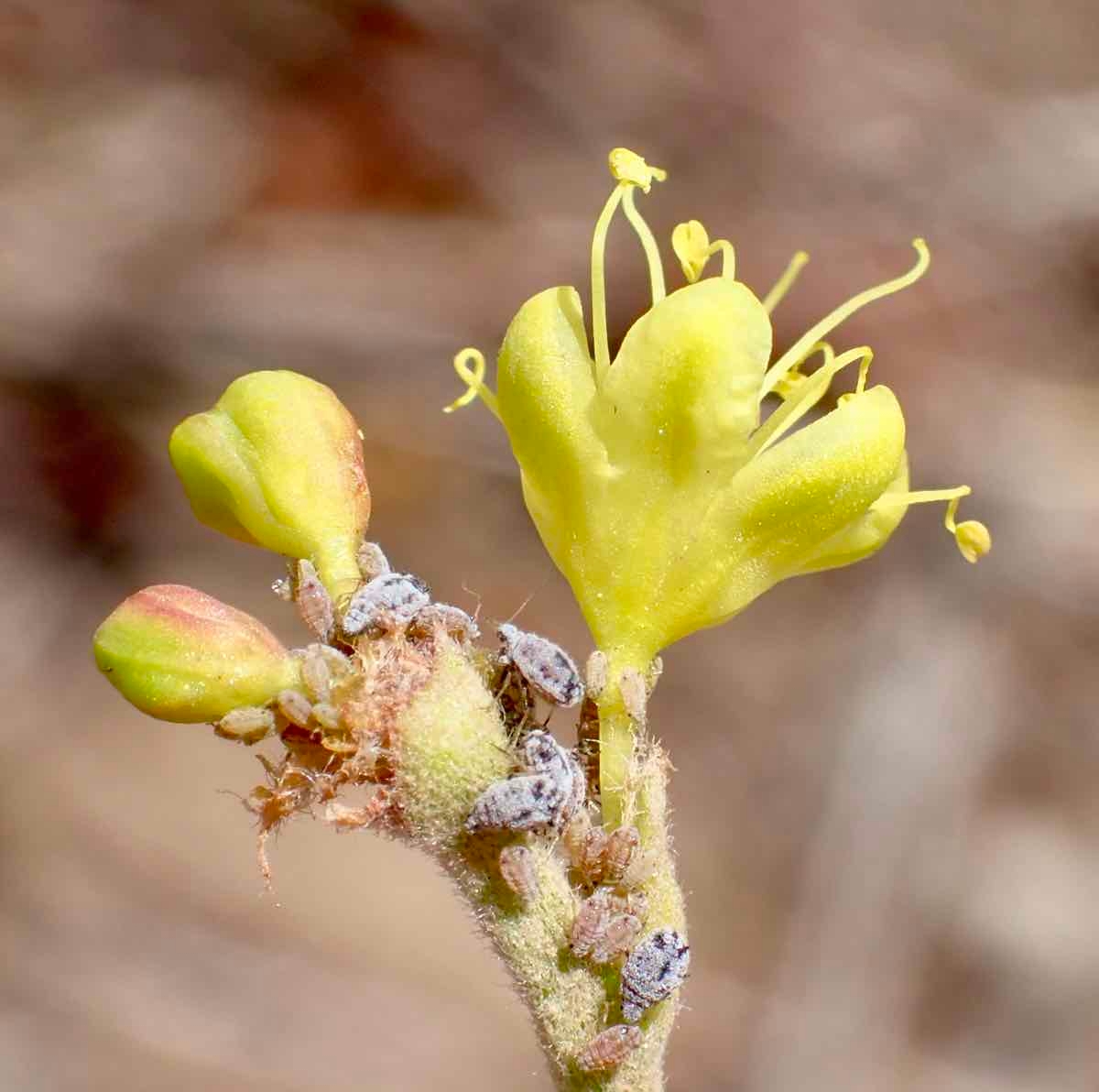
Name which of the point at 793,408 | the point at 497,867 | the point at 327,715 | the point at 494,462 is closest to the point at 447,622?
the point at 327,715

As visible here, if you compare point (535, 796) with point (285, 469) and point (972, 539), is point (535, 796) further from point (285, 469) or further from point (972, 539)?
point (972, 539)

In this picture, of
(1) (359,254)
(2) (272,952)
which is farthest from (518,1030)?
(1) (359,254)

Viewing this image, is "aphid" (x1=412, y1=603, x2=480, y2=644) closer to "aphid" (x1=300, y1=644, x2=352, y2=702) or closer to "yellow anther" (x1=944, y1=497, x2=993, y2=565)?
"aphid" (x1=300, y1=644, x2=352, y2=702)

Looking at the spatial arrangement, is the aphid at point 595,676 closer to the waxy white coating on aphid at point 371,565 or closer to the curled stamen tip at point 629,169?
the waxy white coating on aphid at point 371,565

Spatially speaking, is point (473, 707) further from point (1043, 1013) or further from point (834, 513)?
point (1043, 1013)

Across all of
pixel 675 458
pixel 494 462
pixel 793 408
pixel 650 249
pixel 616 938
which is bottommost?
pixel 616 938

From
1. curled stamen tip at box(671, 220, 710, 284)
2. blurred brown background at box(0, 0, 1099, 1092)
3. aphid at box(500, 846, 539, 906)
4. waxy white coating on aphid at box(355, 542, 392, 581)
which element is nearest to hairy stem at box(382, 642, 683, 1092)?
aphid at box(500, 846, 539, 906)

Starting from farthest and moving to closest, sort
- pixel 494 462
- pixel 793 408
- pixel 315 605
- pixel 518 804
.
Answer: pixel 494 462, pixel 793 408, pixel 315 605, pixel 518 804
